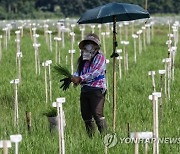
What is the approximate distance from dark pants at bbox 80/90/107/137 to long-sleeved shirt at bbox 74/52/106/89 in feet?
0.26

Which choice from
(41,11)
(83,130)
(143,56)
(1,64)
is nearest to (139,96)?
(83,130)

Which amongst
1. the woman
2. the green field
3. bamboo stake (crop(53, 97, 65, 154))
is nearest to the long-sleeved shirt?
the woman

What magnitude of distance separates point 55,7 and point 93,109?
2097 inches

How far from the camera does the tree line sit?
51562 millimetres

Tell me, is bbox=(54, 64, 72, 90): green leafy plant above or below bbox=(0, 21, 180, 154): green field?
above

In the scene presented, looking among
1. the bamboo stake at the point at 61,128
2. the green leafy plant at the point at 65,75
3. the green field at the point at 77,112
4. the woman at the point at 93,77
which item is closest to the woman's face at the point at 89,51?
the woman at the point at 93,77

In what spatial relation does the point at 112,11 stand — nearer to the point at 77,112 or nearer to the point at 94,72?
the point at 94,72

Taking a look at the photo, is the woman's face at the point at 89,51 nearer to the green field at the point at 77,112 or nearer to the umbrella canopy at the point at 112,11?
the umbrella canopy at the point at 112,11

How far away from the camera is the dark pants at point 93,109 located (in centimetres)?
469

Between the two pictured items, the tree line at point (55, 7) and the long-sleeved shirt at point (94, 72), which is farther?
the tree line at point (55, 7)

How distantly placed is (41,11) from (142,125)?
171ft

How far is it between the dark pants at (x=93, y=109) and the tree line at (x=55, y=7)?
4479 cm

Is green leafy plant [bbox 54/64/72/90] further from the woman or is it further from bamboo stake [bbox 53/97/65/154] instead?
bamboo stake [bbox 53/97/65/154]

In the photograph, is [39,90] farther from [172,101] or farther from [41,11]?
[41,11]
